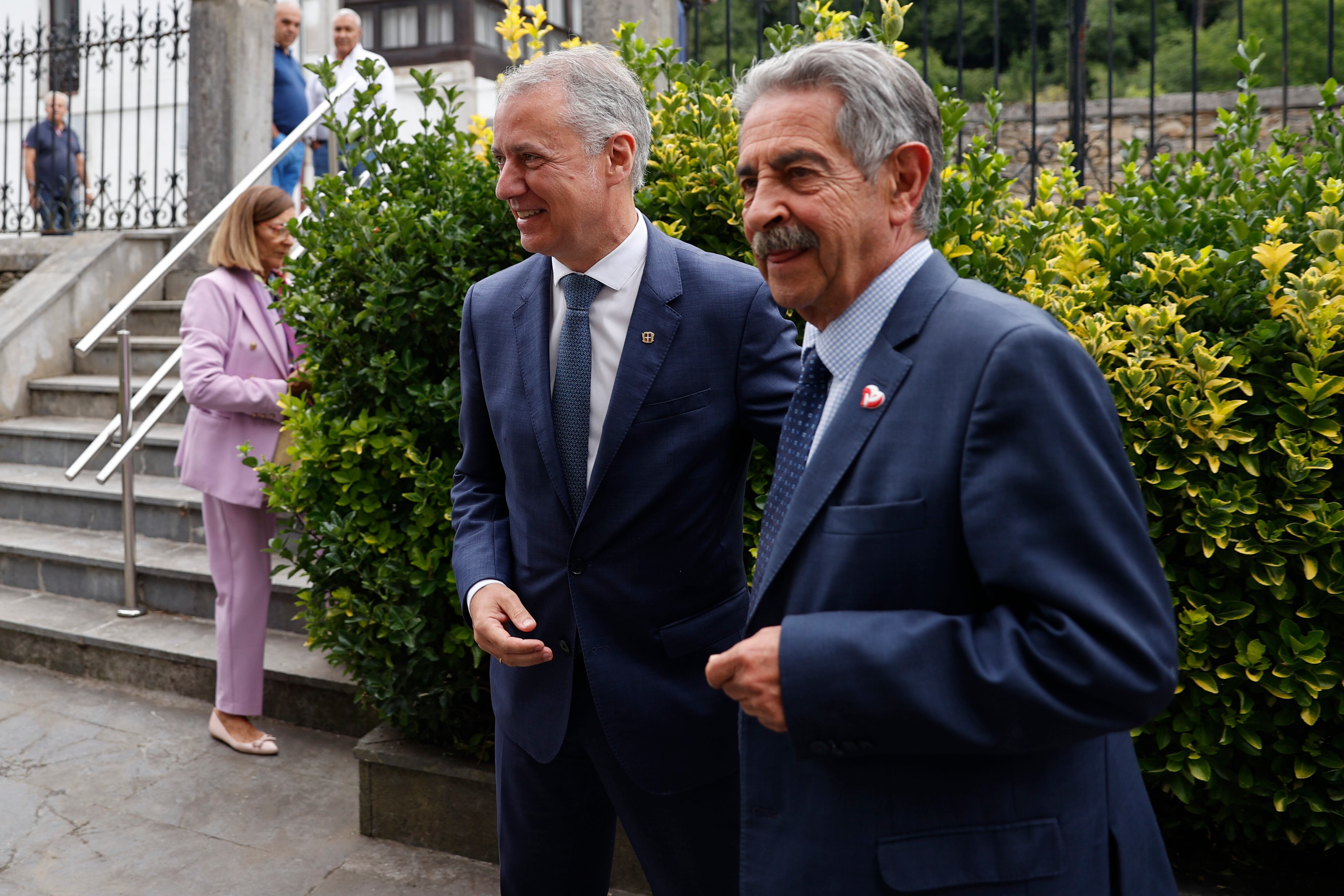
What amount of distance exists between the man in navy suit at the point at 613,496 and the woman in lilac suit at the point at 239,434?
8.11 ft

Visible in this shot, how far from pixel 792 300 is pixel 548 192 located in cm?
76

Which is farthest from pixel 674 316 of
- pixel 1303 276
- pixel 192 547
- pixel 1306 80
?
pixel 1306 80

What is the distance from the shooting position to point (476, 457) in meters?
2.42

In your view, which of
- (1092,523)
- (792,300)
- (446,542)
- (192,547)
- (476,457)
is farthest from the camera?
(192,547)

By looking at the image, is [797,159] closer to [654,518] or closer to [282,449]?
[654,518]

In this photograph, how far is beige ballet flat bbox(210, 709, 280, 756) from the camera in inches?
173

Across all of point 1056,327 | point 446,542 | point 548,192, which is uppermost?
point 548,192

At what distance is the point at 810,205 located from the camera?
1466mm

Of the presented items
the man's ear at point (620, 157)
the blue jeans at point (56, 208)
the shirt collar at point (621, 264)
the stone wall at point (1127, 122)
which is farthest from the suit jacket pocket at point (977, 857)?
the stone wall at point (1127, 122)

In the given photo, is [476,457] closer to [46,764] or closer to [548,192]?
[548,192]

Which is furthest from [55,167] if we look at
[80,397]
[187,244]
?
[187,244]

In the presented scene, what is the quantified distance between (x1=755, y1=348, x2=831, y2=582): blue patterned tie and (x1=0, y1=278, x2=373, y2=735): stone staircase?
291 cm

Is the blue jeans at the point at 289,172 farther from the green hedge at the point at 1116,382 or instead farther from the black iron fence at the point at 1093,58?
the green hedge at the point at 1116,382

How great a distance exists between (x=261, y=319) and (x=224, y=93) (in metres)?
5.36
